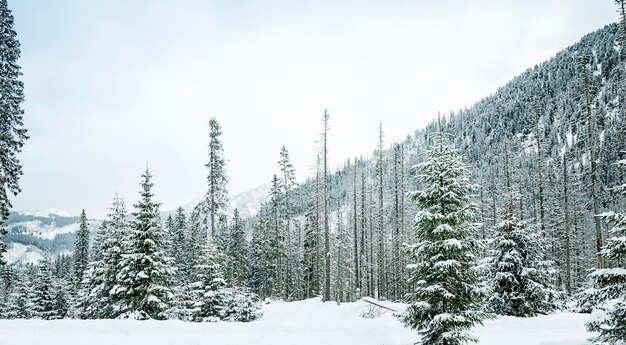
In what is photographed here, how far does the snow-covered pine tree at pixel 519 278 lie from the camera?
1966 centimetres

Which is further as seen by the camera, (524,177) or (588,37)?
(588,37)

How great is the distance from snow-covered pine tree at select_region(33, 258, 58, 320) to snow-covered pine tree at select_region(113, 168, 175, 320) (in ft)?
64.5

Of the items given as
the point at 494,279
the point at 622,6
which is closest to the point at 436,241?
the point at 494,279

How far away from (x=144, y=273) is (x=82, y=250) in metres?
25.6

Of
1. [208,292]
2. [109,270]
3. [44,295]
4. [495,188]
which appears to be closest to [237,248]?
[44,295]

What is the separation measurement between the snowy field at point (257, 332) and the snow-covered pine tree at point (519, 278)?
1.62 m

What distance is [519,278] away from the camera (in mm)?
19922

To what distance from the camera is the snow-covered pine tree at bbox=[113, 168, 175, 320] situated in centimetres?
2212

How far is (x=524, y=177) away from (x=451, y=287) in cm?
9106

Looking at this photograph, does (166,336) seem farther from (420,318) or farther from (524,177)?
(524,177)

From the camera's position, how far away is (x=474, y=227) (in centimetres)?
1293

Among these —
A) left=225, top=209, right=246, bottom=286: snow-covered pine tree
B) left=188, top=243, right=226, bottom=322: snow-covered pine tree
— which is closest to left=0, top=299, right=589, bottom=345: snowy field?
left=188, top=243, right=226, bottom=322: snow-covered pine tree

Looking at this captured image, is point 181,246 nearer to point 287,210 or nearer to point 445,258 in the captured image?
point 287,210

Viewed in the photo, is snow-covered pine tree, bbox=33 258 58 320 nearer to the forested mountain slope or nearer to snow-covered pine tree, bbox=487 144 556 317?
the forested mountain slope
